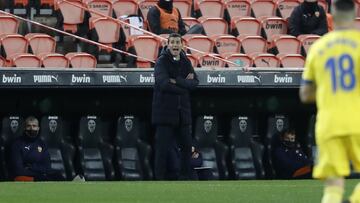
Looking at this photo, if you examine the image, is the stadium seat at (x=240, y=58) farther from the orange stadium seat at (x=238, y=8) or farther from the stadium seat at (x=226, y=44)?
the orange stadium seat at (x=238, y=8)

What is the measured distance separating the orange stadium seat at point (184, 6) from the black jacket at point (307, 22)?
162cm

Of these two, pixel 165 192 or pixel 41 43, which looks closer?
pixel 165 192

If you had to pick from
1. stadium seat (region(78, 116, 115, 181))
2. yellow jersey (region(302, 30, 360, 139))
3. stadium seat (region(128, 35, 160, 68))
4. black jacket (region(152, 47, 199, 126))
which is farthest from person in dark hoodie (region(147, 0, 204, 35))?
yellow jersey (region(302, 30, 360, 139))

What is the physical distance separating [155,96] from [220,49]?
2.75 meters

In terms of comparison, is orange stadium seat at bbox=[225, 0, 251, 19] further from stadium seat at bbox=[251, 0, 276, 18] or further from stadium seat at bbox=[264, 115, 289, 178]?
stadium seat at bbox=[264, 115, 289, 178]

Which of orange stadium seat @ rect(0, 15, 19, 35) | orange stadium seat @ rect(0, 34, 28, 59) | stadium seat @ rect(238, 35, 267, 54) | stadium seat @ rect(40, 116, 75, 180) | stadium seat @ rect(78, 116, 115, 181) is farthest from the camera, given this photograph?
stadium seat @ rect(238, 35, 267, 54)

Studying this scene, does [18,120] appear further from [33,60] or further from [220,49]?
[220,49]

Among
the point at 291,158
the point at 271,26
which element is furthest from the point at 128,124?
the point at 271,26

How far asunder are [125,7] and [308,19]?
270 cm

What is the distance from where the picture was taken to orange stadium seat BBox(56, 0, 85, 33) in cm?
1739

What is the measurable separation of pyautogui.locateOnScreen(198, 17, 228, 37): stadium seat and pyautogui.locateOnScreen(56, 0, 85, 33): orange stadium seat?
189 centimetres

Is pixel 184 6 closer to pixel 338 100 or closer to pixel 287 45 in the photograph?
pixel 287 45

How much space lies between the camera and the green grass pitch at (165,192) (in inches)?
461

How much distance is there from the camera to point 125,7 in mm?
18156
